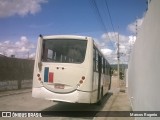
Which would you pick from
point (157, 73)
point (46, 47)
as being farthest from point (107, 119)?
point (157, 73)

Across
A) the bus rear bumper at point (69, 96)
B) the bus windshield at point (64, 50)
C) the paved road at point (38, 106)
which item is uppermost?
the bus windshield at point (64, 50)

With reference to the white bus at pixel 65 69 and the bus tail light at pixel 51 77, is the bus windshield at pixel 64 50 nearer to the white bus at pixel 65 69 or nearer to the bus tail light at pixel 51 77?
the white bus at pixel 65 69

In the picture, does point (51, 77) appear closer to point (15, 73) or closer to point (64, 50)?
point (64, 50)

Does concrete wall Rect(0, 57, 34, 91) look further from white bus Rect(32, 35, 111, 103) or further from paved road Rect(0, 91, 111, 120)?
white bus Rect(32, 35, 111, 103)

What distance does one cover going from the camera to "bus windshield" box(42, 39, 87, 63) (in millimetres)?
10227

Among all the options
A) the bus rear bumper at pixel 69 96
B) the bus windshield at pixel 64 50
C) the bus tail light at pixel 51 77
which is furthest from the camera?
the bus windshield at pixel 64 50

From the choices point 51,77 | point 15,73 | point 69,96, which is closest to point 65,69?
point 51,77

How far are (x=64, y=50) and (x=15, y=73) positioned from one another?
36.2 ft

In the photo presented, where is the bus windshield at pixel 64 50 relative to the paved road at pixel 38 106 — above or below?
above

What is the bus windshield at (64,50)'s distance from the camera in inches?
403

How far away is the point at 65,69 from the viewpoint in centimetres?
1002

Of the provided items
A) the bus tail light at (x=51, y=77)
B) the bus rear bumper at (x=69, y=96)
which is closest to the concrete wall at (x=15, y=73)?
the bus rear bumper at (x=69, y=96)

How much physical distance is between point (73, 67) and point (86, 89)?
941mm

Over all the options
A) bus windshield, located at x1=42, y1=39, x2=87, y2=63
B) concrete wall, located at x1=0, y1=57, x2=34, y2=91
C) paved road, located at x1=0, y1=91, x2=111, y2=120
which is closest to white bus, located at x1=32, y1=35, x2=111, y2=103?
bus windshield, located at x1=42, y1=39, x2=87, y2=63
